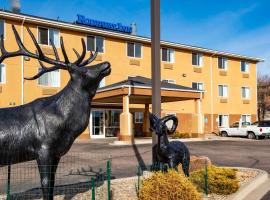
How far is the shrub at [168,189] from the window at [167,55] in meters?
30.7

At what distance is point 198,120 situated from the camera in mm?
30234

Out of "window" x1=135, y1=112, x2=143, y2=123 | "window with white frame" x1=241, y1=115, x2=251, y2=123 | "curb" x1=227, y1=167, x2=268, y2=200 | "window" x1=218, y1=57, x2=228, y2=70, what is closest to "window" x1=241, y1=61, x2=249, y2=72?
"window" x1=218, y1=57, x2=228, y2=70

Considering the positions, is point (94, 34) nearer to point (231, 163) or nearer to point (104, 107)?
point (104, 107)

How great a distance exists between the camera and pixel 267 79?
61.4 meters

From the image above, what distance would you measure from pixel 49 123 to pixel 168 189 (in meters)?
2.30

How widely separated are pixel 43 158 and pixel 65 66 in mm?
1553

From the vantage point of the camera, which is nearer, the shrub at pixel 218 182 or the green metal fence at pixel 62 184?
the green metal fence at pixel 62 184

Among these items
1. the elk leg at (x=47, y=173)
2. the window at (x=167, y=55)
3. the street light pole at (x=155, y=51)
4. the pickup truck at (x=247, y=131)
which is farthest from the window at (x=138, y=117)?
the elk leg at (x=47, y=173)

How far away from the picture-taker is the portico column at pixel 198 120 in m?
30.2

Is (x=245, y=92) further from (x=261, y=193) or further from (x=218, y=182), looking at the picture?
(x=218, y=182)

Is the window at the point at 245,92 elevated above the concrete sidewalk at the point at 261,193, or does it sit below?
above

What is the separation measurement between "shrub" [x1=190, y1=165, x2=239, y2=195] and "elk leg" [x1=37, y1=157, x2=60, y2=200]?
3878 mm

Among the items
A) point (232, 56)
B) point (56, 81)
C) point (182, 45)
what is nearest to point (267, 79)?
point (232, 56)

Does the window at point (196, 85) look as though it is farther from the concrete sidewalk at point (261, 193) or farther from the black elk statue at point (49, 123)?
the black elk statue at point (49, 123)
